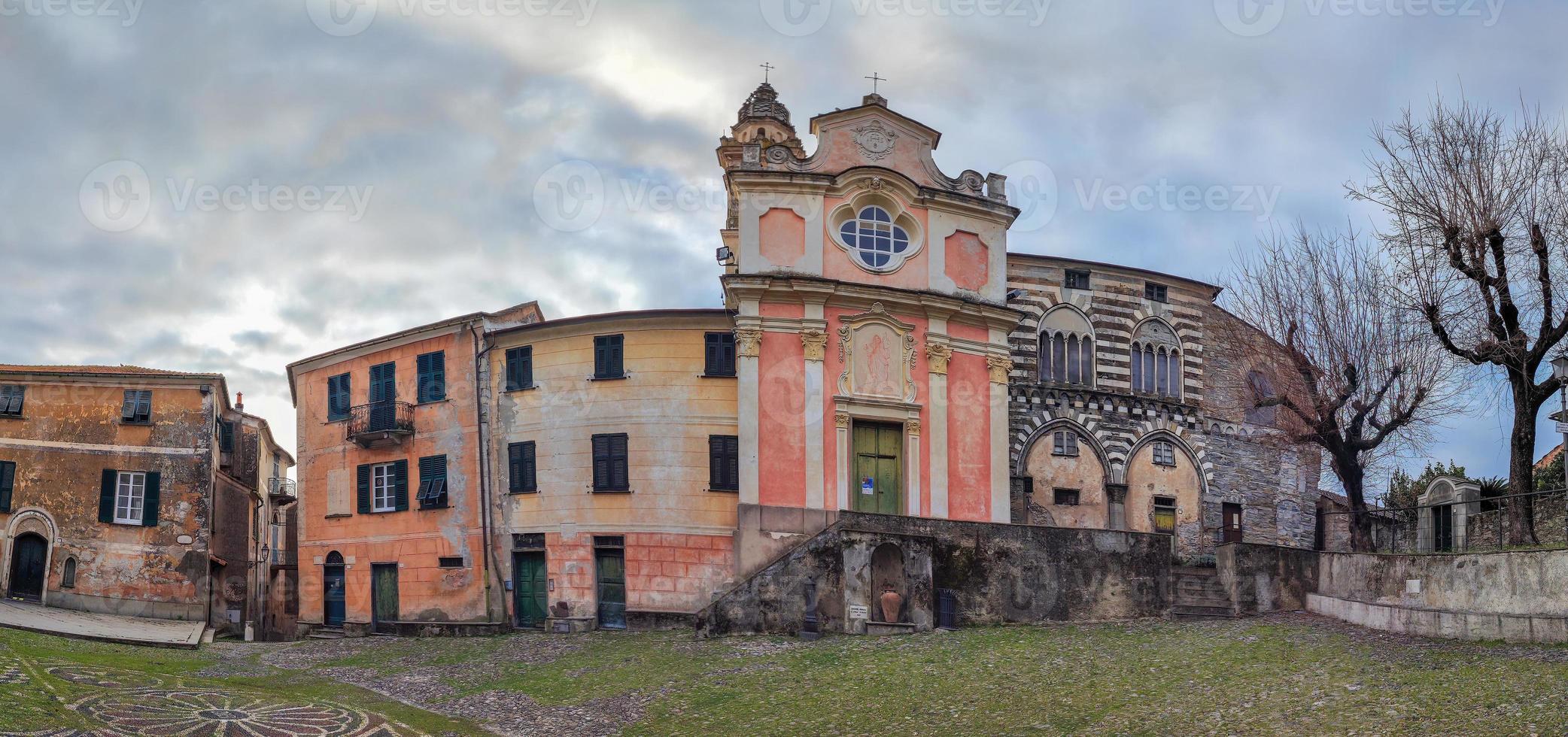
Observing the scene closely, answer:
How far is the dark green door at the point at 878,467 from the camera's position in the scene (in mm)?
30688

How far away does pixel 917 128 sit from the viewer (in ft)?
106

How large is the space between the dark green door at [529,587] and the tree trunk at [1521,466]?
67.8ft

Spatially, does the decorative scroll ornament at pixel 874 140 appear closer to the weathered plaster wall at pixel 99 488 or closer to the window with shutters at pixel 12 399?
the weathered plaster wall at pixel 99 488

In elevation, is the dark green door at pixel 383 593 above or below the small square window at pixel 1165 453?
below

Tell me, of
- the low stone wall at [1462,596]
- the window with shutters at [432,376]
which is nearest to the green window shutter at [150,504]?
the window with shutters at [432,376]

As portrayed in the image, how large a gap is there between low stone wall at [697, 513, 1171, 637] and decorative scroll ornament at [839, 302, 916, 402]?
5.02 m

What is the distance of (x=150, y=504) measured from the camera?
36500mm

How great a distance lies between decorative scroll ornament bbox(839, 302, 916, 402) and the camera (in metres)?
30.7

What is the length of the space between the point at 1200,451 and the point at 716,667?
1982cm

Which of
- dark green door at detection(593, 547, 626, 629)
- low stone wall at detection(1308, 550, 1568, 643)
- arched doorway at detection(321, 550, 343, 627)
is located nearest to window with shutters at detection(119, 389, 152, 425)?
arched doorway at detection(321, 550, 343, 627)

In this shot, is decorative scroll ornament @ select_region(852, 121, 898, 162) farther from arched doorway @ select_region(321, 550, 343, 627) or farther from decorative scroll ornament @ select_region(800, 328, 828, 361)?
arched doorway @ select_region(321, 550, 343, 627)

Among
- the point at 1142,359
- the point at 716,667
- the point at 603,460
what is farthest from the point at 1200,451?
the point at 716,667

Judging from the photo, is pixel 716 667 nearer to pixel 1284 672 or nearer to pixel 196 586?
pixel 1284 672

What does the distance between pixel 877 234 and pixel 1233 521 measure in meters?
14.3
